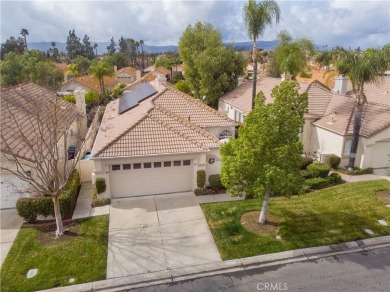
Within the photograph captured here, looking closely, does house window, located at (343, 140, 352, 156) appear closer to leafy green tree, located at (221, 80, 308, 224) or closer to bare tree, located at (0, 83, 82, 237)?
leafy green tree, located at (221, 80, 308, 224)

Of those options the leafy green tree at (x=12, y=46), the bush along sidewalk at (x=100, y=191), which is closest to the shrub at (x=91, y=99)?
the bush along sidewalk at (x=100, y=191)

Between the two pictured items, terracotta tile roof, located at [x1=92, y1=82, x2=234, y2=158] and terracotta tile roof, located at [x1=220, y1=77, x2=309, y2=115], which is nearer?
terracotta tile roof, located at [x1=92, y1=82, x2=234, y2=158]

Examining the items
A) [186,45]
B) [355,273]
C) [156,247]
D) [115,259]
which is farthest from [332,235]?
[186,45]

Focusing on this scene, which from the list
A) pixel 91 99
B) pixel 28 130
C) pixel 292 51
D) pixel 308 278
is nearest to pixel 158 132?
pixel 28 130

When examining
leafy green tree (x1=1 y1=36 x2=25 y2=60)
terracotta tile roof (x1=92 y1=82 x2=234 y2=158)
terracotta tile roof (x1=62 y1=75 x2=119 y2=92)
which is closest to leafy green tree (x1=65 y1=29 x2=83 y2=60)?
leafy green tree (x1=1 y1=36 x2=25 y2=60)

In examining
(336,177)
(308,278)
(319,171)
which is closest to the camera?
(308,278)

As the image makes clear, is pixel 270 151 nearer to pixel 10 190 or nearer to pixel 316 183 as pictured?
pixel 316 183
